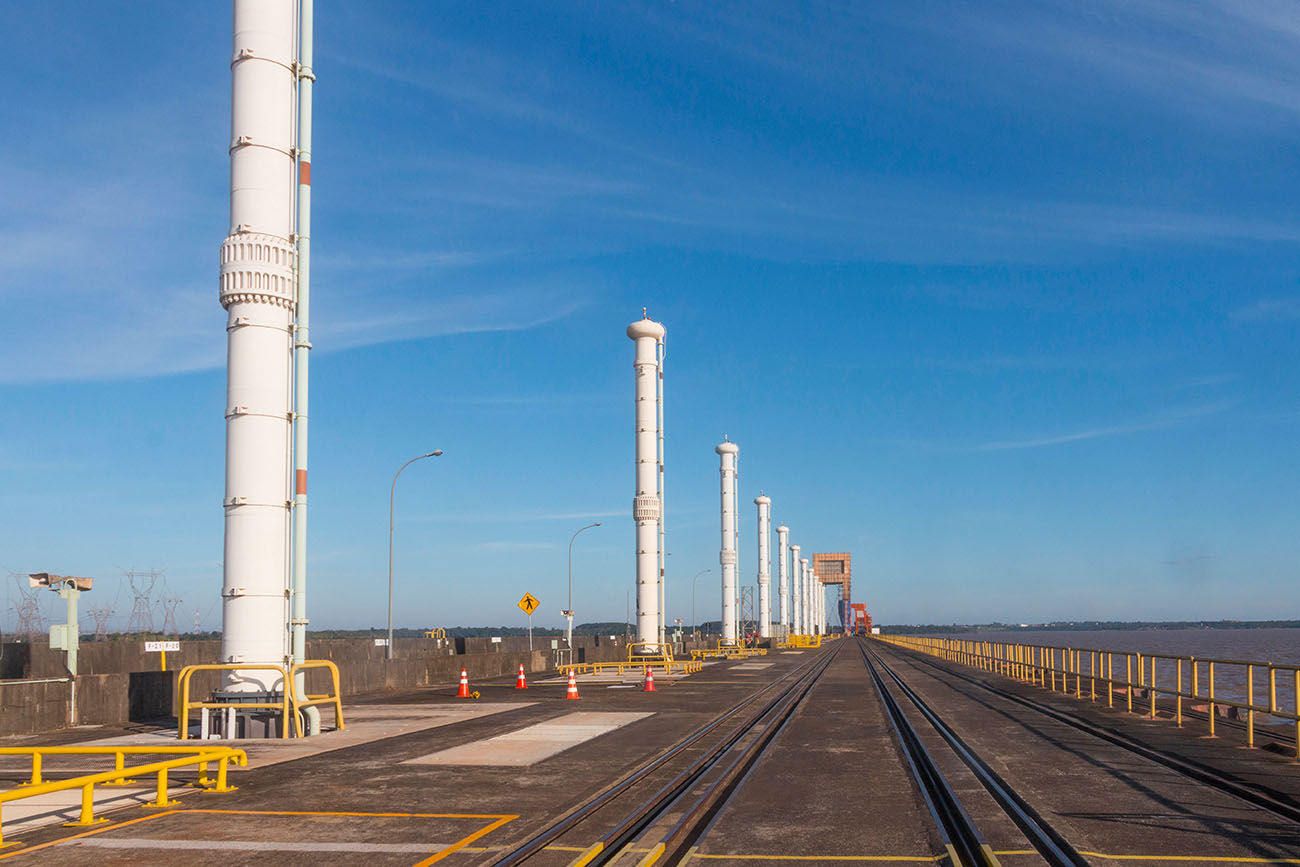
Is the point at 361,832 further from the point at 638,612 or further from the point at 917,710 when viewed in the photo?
the point at 638,612

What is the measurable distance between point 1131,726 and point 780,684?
17470mm

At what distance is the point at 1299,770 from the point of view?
1412 cm

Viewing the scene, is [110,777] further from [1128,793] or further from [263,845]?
[1128,793]

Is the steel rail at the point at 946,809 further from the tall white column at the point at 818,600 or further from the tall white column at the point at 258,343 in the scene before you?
the tall white column at the point at 818,600

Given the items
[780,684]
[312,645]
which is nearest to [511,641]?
[312,645]

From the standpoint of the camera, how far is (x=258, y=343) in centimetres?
1977

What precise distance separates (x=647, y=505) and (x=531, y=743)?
111ft

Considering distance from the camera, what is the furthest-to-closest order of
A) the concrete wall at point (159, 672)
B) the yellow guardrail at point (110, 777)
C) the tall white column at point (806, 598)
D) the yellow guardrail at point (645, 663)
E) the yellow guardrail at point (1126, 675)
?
the tall white column at point (806, 598), the yellow guardrail at point (645, 663), the concrete wall at point (159, 672), the yellow guardrail at point (1126, 675), the yellow guardrail at point (110, 777)

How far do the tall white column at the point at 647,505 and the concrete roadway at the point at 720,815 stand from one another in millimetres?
30818

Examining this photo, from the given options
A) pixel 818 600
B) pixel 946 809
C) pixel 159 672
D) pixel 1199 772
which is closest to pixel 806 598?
pixel 818 600

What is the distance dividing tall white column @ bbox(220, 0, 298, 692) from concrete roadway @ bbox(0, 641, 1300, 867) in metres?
2.63

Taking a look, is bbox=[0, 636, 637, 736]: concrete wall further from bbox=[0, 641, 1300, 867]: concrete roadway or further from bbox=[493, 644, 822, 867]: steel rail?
bbox=[493, 644, 822, 867]: steel rail

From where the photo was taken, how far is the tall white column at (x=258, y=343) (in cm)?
1938

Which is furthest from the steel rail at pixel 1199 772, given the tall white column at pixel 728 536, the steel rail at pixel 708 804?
the tall white column at pixel 728 536
